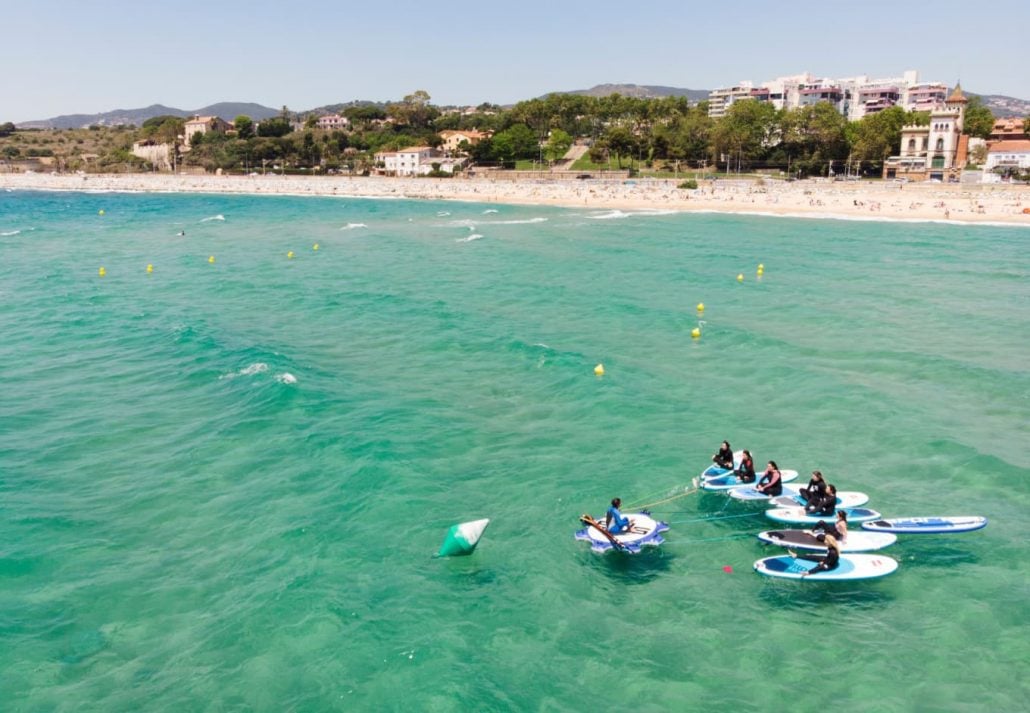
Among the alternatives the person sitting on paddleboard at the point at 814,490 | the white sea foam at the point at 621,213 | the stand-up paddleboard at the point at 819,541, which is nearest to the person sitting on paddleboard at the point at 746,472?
the person sitting on paddleboard at the point at 814,490

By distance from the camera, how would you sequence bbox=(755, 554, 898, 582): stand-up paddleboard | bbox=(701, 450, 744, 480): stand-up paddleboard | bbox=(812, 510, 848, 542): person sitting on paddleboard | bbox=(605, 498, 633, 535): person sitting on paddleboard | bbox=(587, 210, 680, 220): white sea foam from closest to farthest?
bbox=(755, 554, 898, 582): stand-up paddleboard
bbox=(812, 510, 848, 542): person sitting on paddleboard
bbox=(605, 498, 633, 535): person sitting on paddleboard
bbox=(701, 450, 744, 480): stand-up paddleboard
bbox=(587, 210, 680, 220): white sea foam

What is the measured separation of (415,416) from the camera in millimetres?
21953

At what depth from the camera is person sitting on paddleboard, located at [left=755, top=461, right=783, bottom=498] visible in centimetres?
1662

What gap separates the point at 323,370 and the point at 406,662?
15507 mm

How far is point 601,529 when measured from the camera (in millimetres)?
14883

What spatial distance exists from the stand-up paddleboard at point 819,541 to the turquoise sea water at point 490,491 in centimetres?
54

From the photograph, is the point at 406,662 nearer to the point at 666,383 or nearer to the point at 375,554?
the point at 375,554

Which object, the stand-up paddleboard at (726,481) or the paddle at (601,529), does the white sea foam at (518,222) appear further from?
the paddle at (601,529)

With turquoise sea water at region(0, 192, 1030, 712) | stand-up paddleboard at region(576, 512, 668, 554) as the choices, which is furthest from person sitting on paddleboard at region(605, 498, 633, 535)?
turquoise sea water at region(0, 192, 1030, 712)

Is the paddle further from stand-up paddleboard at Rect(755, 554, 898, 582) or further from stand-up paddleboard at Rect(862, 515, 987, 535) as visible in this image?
stand-up paddleboard at Rect(862, 515, 987, 535)

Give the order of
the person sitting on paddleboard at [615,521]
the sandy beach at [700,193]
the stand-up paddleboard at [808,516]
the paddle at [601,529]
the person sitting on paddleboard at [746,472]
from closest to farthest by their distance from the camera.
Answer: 1. the paddle at [601,529]
2. the person sitting on paddleboard at [615,521]
3. the stand-up paddleboard at [808,516]
4. the person sitting on paddleboard at [746,472]
5. the sandy beach at [700,193]

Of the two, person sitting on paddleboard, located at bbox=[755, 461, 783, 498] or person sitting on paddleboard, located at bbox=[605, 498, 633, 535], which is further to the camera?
person sitting on paddleboard, located at bbox=[755, 461, 783, 498]

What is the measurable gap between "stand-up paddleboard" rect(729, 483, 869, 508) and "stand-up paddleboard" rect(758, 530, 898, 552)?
106 cm

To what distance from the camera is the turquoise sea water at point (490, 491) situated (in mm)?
11945
